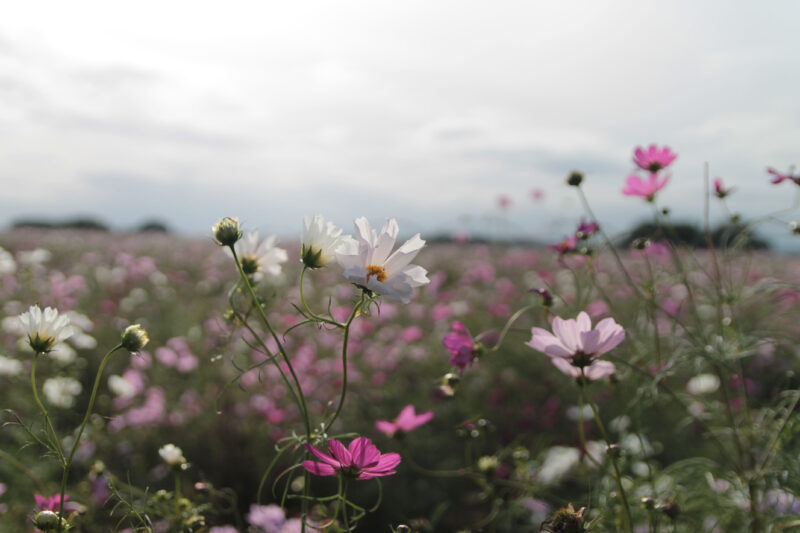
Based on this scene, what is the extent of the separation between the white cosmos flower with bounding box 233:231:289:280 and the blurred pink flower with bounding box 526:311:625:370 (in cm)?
35

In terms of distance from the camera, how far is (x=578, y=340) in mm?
657

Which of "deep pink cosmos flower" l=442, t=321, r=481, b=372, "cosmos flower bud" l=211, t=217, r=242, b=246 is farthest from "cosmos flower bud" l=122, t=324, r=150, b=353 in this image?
"deep pink cosmos flower" l=442, t=321, r=481, b=372

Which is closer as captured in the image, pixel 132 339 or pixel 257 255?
pixel 132 339

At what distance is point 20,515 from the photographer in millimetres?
1612

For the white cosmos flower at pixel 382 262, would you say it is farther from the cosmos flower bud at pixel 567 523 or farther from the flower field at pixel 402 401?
the cosmos flower bud at pixel 567 523

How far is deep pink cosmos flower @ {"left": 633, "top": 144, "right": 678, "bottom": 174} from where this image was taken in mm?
1065

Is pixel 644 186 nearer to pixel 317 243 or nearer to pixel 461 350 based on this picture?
pixel 461 350

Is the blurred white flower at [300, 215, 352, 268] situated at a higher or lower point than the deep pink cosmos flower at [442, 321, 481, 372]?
higher

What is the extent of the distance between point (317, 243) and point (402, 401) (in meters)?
1.68

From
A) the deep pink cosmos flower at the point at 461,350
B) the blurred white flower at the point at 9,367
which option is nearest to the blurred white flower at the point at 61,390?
the blurred white flower at the point at 9,367

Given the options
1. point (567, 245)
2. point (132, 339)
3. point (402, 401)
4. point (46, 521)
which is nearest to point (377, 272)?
point (132, 339)

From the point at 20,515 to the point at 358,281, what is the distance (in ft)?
5.15

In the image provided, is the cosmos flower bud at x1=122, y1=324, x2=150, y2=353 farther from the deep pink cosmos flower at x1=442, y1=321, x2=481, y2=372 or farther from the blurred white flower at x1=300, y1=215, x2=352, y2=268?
the deep pink cosmos flower at x1=442, y1=321, x2=481, y2=372

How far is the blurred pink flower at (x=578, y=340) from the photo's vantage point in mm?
643
